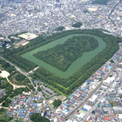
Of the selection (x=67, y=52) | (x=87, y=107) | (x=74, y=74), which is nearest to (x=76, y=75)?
(x=74, y=74)

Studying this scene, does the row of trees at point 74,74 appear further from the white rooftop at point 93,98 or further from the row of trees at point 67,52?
the white rooftop at point 93,98

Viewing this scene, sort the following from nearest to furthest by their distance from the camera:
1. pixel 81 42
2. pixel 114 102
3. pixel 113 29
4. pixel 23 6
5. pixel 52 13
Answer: pixel 114 102, pixel 81 42, pixel 113 29, pixel 52 13, pixel 23 6

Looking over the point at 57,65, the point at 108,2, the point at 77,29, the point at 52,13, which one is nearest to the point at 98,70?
the point at 57,65

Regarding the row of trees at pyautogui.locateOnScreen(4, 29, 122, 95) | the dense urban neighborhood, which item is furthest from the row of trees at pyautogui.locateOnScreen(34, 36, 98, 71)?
the row of trees at pyautogui.locateOnScreen(4, 29, 122, 95)

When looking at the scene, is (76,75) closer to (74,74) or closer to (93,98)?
(74,74)

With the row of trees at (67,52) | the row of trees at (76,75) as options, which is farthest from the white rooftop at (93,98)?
the row of trees at (67,52)

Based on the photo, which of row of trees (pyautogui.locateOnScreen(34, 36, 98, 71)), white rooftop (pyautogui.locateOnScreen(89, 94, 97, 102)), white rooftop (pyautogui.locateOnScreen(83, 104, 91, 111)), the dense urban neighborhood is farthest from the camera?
row of trees (pyautogui.locateOnScreen(34, 36, 98, 71))

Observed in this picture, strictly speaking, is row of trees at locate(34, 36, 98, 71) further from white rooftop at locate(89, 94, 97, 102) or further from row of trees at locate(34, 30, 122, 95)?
white rooftop at locate(89, 94, 97, 102)

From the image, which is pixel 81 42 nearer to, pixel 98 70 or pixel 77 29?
pixel 77 29
